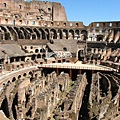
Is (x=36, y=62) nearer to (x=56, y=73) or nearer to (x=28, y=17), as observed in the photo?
(x=56, y=73)

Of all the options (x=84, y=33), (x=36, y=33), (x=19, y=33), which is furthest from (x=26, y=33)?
(x=84, y=33)

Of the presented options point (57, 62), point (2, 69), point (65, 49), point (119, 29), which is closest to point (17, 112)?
point (2, 69)

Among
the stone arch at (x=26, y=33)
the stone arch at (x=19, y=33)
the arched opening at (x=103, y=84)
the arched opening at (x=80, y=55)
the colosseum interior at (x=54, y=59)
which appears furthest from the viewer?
the stone arch at (x=26, y=33)

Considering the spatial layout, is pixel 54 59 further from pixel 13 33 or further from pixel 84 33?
pixel 84 33

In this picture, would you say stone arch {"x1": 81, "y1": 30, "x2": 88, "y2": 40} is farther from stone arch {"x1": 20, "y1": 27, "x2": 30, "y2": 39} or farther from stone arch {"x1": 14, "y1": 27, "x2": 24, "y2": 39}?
stone arch {"x1": 14, "y1": 27, "x2": 24, "y2": 39}

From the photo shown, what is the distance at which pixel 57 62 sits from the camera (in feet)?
138

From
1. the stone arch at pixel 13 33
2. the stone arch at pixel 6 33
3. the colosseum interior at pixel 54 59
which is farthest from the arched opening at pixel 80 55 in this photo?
the stone arch at pixel 6 33

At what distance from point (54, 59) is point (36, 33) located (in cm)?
1059

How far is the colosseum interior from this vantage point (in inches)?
815

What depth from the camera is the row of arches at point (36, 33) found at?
44.4 m

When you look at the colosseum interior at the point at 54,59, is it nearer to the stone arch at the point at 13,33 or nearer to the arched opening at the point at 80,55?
the arched opening at the point at 80,55

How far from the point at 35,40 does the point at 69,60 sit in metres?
8.80

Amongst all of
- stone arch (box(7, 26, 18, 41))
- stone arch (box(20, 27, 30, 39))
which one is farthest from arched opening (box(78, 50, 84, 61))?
stone arch (box(7, 26, 18, 41))

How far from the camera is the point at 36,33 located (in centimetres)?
4934
